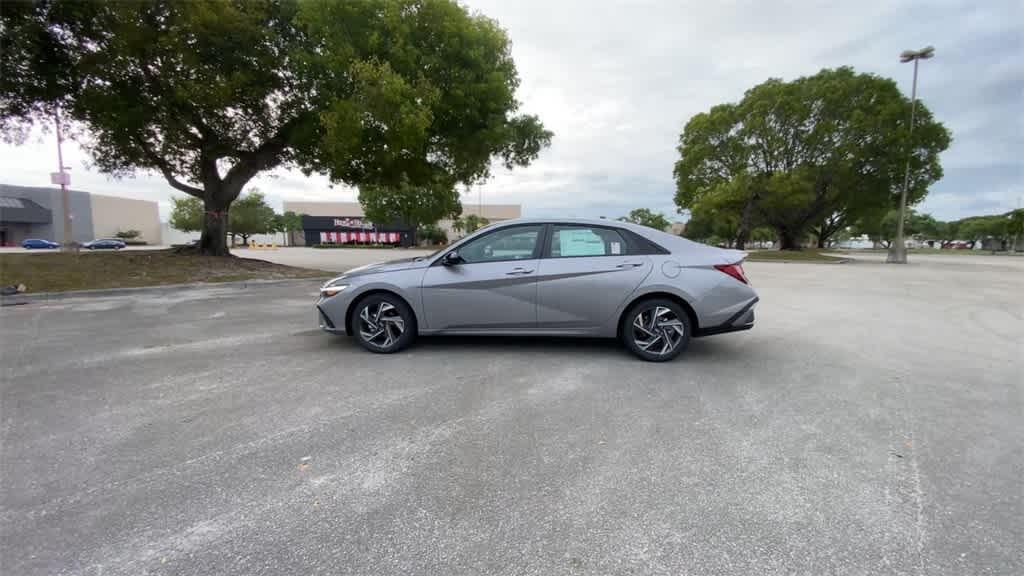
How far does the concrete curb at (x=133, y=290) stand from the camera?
334 inches

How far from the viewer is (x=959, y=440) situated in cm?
286

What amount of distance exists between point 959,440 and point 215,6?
1522 cm

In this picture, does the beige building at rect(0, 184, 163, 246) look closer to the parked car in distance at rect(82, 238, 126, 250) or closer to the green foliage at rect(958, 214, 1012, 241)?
the parked car in distance at rect(82, 238, 126, 250)

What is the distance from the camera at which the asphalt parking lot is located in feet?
5.99

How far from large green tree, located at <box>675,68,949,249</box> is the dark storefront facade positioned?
48644 millimetres

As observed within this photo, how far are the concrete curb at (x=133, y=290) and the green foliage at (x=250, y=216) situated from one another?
56155 millimetres

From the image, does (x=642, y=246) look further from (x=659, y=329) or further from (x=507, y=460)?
(x=507, y=460)

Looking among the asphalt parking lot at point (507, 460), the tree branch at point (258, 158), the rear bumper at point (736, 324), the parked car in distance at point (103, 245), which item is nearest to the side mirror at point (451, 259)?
the asphalt parking lot at point (507, 460)

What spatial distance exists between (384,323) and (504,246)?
1586mm

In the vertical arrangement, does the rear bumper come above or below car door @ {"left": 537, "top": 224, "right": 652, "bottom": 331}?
below

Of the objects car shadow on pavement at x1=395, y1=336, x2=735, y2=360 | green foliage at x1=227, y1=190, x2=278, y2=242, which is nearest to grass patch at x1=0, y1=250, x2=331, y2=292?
car shadow on pavement at x1=395, y1=336, x2=735, y2=360

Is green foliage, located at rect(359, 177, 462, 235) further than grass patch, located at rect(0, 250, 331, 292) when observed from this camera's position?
Yes

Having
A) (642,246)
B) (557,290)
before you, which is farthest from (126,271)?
(642,246)

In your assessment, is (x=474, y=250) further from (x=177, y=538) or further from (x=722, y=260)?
(x=177, y=538)
